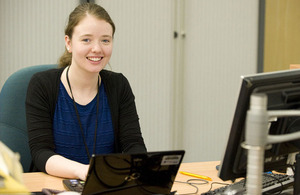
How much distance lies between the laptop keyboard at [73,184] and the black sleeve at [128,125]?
1.39 ft

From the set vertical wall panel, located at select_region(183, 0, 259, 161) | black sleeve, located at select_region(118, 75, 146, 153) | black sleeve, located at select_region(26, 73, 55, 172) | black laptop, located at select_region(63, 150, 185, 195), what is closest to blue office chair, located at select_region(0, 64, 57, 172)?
black sleeve, located at select_region(26, 73, 55, 172)

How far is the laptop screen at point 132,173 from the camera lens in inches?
44.2

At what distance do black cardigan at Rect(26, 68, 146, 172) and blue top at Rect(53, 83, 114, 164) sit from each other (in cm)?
3

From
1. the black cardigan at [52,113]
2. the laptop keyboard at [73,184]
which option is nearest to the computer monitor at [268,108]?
the laptop keyboard at [73,184]

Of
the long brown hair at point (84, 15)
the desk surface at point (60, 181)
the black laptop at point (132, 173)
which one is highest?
the long brown hair at point (84, 15)

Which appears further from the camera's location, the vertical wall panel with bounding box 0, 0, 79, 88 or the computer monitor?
the vertical wall panel with bounding box 0, 0, 79, 88

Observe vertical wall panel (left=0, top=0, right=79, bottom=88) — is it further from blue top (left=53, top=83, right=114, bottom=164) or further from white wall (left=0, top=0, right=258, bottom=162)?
blue top (left=53, top=83, right=114, bottom=164)

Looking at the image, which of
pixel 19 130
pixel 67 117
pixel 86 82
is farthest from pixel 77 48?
pixel 19 130

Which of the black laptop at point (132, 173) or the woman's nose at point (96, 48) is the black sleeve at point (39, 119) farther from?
the black laptop at point (132, 173)

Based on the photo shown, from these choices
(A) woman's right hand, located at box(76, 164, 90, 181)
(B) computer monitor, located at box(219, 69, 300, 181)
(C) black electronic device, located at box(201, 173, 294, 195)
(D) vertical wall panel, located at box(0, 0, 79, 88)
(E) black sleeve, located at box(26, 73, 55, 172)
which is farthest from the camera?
(D) vertical wall panel, located at box(0, 0, 79, 88)

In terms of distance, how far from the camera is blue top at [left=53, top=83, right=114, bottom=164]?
1750 mm

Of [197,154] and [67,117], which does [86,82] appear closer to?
[67,117]

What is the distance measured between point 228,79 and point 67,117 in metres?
1.86

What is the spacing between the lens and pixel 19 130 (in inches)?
70.5
